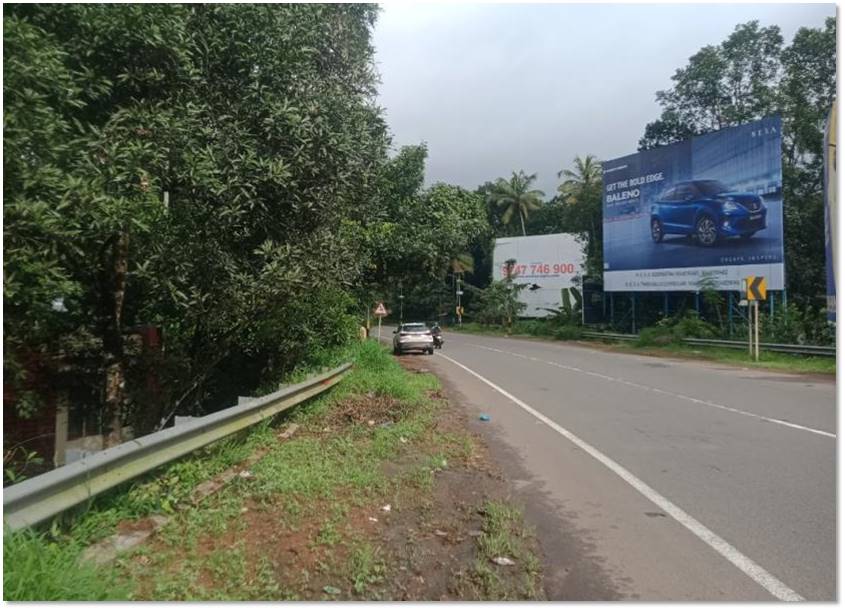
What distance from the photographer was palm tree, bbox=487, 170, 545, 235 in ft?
242

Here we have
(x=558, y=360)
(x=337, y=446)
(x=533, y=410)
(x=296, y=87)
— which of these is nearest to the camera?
(x=296, y=87)

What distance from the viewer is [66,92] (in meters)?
4.78

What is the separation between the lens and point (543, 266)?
58.7 meters

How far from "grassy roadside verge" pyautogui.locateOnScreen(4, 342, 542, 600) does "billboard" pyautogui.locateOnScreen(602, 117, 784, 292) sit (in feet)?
85.9

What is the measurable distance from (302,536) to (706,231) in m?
30.9

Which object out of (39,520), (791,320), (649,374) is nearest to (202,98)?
(39,520)

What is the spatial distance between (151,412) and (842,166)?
7101mm

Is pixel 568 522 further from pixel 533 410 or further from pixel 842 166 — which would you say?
pixel 533 410

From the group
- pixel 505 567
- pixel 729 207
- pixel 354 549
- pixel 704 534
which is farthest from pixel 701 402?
pixel 729 207

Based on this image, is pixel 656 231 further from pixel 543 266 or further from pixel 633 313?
pixel 543 266

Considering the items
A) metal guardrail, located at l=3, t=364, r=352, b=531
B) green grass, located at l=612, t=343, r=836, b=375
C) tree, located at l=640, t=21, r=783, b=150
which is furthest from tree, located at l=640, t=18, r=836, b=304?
metal guardrail, located at l=3, t=364, r=352, b=531

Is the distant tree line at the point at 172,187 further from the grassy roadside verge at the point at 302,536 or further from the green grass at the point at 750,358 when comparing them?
the green grass at the point at 750,358

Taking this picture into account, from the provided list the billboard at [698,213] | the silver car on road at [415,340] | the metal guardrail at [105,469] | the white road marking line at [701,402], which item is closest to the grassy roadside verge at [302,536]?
the metal guardrail at [105,469]

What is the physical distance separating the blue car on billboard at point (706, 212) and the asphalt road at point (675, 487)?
16.5 meters
